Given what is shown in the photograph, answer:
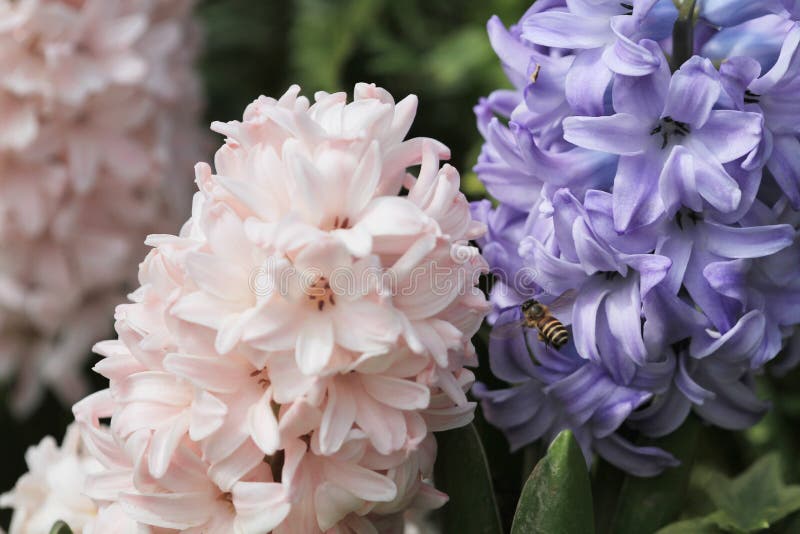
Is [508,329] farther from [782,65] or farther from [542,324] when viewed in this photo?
[782,65]

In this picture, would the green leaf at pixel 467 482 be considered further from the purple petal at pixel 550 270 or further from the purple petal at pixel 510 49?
the purple petal at pixel 510 49

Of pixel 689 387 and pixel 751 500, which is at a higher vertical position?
pixel 689 387

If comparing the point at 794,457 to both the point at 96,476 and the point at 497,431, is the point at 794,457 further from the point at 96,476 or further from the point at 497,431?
the point at 96,476

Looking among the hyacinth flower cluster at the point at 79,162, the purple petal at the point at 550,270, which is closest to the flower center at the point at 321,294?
the purple petal at the point at 550,270

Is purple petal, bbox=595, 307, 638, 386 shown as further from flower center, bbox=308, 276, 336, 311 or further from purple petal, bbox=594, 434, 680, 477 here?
flower center, bbox=308, 276, 336, 311

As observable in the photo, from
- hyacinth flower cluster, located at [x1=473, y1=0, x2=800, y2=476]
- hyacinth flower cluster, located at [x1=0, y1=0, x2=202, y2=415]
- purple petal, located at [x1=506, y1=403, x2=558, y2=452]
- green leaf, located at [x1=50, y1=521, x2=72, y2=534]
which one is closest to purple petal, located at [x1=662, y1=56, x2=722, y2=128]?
hyacinth flower cluster, located at [x1=473, y1=0, x2=800, y2=476]

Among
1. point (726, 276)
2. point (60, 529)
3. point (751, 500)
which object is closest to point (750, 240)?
point (726, 276)
